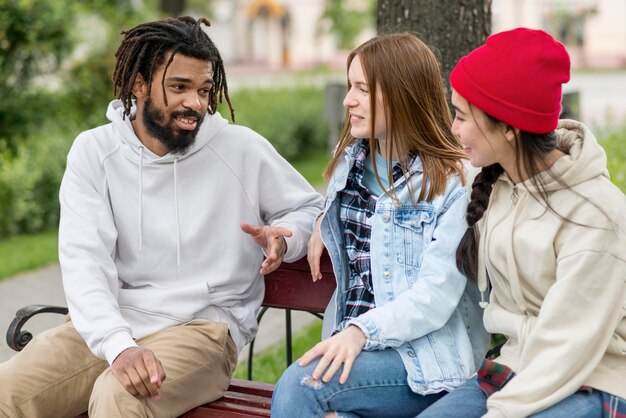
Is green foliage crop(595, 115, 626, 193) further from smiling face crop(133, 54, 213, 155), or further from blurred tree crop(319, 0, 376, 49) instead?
blurred tree crop(319, 0, 376, 49)

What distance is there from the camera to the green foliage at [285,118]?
41.6 feet

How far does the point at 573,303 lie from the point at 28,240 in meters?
7.07

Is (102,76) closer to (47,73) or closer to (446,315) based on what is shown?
(47,73)

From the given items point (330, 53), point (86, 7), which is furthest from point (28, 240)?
point (330, 53)

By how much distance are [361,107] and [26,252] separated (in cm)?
587

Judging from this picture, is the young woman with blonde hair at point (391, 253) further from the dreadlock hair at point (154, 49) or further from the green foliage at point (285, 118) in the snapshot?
the green foliage at point (285, 118)

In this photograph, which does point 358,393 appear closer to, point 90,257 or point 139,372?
point 139,372

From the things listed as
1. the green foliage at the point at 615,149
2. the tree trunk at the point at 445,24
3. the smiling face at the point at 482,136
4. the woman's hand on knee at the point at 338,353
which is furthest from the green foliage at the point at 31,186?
the smiling face at the point at 482,136

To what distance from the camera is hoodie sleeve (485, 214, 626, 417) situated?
277cm

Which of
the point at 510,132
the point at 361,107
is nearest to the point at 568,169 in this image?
the point at 510,132

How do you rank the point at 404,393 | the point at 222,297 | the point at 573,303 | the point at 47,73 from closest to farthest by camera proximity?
the point at 573,303
the point at 404,393
the point at 222,297
the point at 47,73

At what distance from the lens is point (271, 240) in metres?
3.55

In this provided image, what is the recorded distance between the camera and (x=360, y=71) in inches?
130

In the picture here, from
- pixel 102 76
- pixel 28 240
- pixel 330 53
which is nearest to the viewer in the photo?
pixel 28 240
